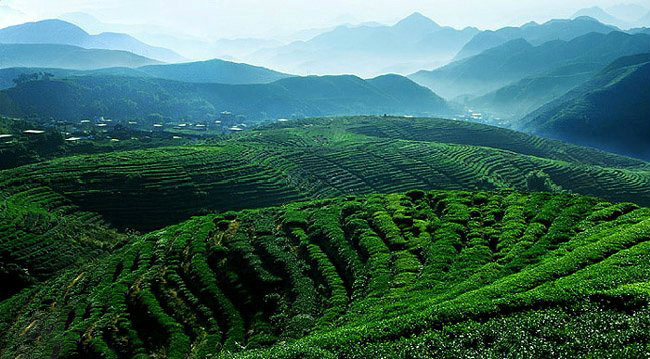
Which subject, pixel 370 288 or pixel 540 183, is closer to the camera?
pixel 370 288

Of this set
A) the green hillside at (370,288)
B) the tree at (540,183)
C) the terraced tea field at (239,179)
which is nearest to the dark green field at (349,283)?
the green hillside at (370,288)

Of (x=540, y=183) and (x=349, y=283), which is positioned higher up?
(x=349, y=283)

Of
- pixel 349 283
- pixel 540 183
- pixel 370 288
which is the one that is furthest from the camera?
pixel 540 183

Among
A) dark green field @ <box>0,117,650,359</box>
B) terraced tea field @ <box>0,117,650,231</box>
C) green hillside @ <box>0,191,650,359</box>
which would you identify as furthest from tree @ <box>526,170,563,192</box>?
green hillside @ <box>0,191,650,359</box>

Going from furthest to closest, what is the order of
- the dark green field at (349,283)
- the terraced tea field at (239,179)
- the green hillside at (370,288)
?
the terraced tea field at (239,179), the dark green field at (349,283), the green hillside at (370,288)

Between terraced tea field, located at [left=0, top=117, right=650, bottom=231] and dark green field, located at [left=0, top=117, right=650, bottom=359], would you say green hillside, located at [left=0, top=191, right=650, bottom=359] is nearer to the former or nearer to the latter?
dark green field, located at [left=0, top=117, right=650, bottom=359]

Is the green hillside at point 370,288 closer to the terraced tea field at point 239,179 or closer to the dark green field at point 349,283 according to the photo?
the dark green field at point 349,283

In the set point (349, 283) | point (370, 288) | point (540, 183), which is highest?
point (370, 288)

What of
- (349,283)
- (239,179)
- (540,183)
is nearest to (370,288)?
(349,283)

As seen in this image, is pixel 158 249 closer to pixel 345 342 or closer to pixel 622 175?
pixel 345 342

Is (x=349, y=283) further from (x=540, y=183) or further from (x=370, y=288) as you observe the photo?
(x=540, y=183)
